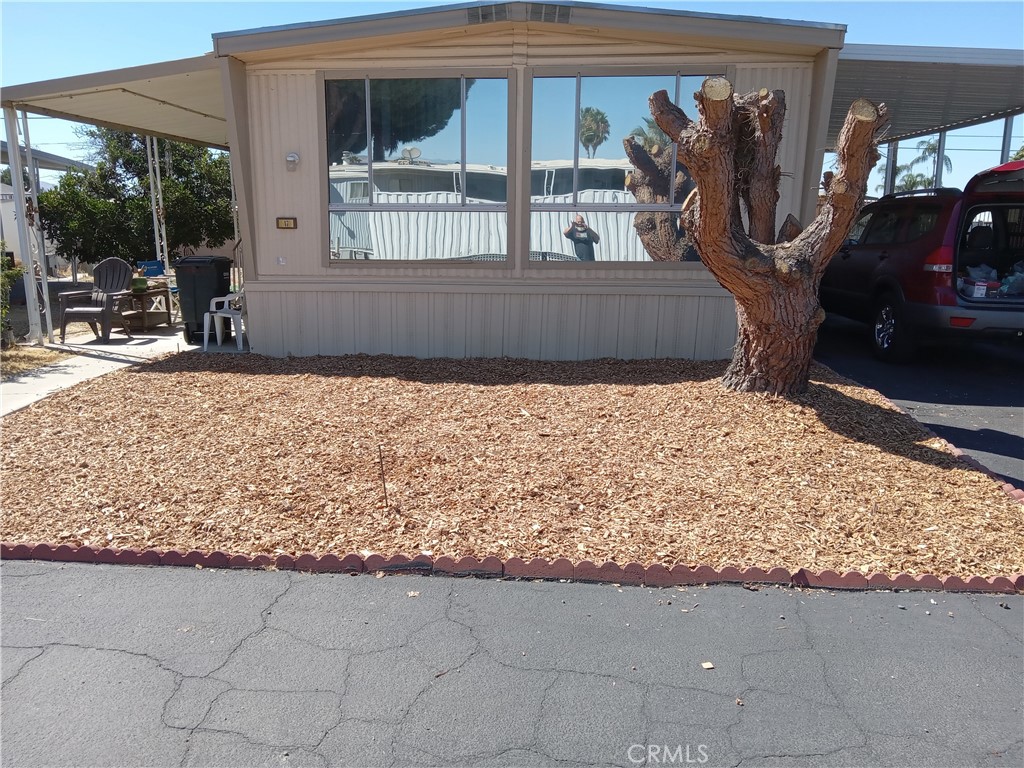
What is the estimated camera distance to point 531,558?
12.6 ft

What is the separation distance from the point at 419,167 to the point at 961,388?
20.0 feet

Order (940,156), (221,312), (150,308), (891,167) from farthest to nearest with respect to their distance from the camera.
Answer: (891,167) → (940,156) → (150,308) → (221,312)

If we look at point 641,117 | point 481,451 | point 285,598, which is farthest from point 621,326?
point 285,598

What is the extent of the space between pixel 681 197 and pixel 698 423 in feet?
10.9

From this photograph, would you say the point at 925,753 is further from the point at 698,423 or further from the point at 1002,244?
the point at 1002,244

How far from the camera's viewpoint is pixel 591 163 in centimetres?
799

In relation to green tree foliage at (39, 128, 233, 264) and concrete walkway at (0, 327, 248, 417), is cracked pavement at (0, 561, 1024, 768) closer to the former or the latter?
concrete walkway at (0, 327, 248, 417)

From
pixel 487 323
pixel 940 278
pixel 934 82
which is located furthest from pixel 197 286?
pixel 934 82

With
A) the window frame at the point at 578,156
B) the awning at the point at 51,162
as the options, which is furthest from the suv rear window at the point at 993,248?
the awning at the point at 51,162

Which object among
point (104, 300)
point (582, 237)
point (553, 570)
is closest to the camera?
point (553, 570)

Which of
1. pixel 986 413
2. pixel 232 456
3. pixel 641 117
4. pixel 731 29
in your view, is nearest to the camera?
pixel 232 456

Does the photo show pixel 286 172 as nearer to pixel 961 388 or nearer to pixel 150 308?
pixel 150 308

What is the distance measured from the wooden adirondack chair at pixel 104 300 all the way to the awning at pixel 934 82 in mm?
9546

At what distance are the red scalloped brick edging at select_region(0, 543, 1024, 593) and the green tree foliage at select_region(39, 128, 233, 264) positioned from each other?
16.1m
